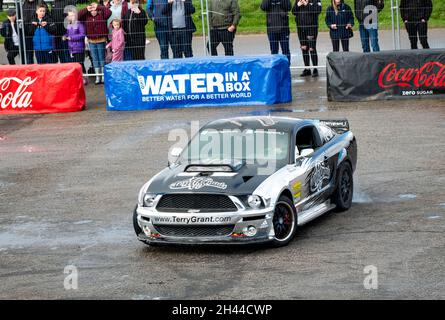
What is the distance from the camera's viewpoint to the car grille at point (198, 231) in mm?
12141

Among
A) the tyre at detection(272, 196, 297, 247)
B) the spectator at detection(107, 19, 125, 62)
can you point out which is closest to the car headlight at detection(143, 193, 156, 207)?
the tyre at detection(272, 196, 297, 247)

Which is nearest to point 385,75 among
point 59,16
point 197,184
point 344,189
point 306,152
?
point 59,16

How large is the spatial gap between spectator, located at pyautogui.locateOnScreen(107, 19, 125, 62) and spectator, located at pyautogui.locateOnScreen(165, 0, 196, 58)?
1.26 m

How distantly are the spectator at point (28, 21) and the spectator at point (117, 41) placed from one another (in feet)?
6.87

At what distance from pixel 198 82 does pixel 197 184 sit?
38.0 feet

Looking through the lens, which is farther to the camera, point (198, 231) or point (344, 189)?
point (344, 189)

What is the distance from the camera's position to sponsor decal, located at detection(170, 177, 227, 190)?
12.3 m

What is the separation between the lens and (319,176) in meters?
13.6

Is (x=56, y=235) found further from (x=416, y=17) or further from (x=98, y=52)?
(x=416, y=17)

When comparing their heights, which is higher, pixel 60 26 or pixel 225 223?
pixel 60 26

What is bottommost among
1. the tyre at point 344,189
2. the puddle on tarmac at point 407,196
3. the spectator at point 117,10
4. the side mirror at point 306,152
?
the puddle on tarmac at point 407,196

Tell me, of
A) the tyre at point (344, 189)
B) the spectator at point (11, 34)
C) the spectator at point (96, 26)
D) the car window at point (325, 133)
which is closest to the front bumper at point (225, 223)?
the tyre at point (344, 189)

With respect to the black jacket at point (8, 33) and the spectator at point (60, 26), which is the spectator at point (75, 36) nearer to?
the spectator at point (60, 26)

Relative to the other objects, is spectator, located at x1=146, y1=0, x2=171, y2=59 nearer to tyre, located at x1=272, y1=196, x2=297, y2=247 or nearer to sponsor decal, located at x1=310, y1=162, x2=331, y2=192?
sponsor decal, located at x1=310, y1=162, x2=331, y2=192
